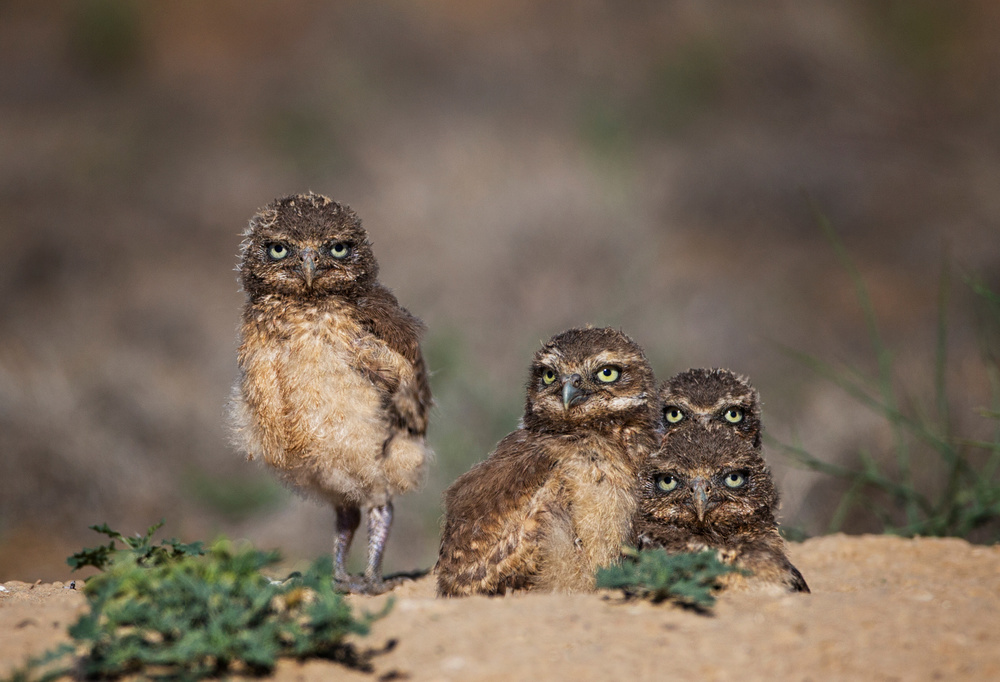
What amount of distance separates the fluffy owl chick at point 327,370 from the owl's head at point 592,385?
2.54ft

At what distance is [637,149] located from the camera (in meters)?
18.2

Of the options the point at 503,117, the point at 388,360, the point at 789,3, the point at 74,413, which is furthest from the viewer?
the point at 789,3

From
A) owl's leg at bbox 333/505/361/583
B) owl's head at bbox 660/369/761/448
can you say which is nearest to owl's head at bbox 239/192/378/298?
owl's leg at bbox 333/505/361/583

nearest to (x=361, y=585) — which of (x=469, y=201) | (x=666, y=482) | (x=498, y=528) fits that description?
(x=498, y=528)

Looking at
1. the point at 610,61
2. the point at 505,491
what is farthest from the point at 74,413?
the point at 610,61

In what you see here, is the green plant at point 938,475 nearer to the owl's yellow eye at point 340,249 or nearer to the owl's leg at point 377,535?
the owl's leg at point 377,535

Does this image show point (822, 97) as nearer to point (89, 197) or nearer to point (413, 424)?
point (89, 197)

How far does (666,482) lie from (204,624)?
2.30 meters

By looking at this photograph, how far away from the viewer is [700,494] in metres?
4.45

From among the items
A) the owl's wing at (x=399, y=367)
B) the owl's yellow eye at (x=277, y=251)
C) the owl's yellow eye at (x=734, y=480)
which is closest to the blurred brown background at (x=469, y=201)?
the owl's wing at (x=399, y=367)

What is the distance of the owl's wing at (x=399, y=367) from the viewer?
16.8 ft

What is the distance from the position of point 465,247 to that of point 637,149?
5.47 meters

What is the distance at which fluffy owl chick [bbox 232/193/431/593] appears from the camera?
16.3ft

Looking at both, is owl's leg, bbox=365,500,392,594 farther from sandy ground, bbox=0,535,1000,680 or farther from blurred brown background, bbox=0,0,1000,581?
blurred brown background, bbox=0,0,1000,581
